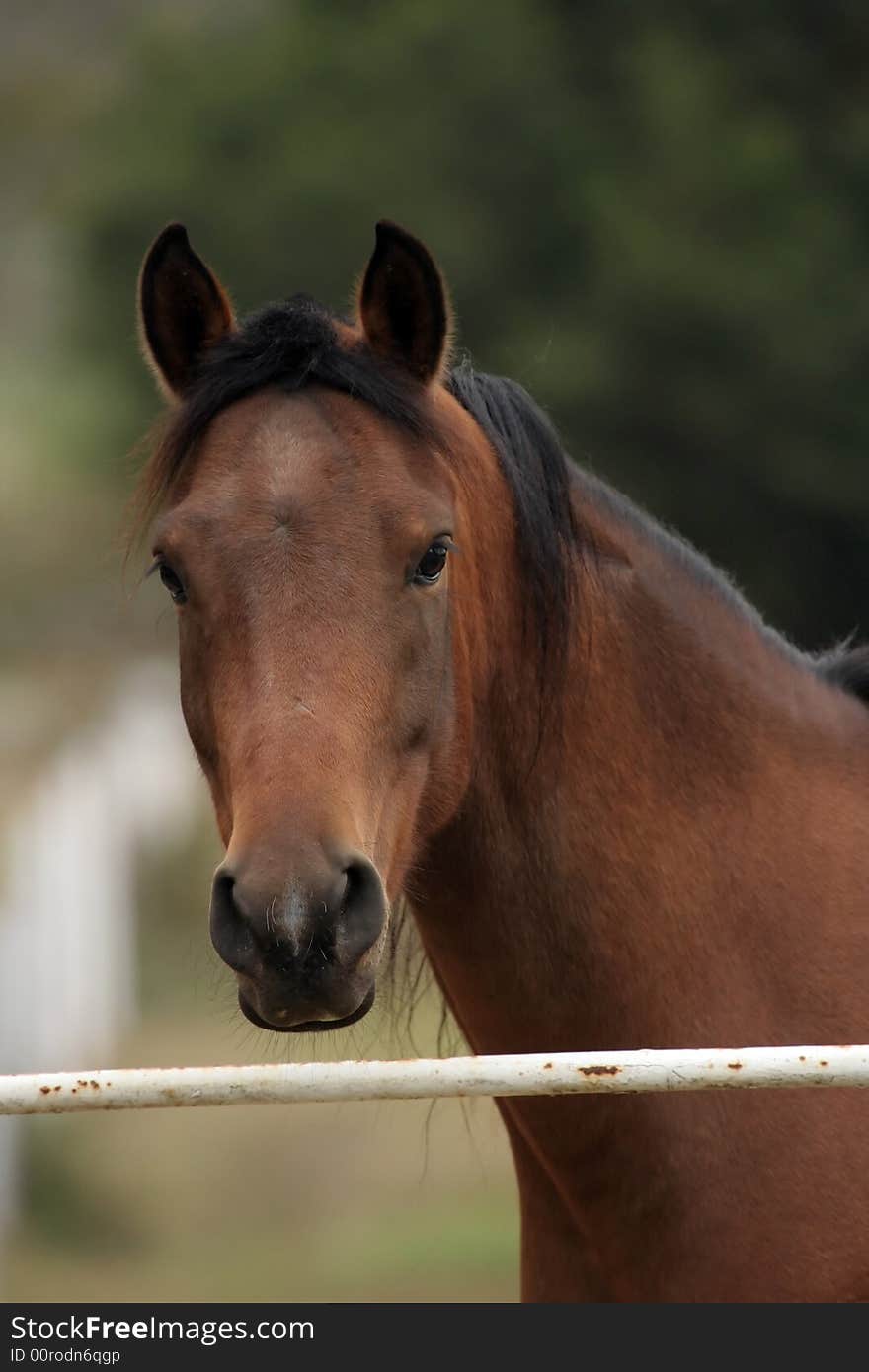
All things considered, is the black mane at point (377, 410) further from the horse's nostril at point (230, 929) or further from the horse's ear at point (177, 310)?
the horse's nostril at point (230, 929)

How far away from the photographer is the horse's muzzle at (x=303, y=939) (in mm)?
2400

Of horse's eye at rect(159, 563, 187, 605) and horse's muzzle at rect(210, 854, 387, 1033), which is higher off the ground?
horse's eye at rect(159, 563, 187, 605)

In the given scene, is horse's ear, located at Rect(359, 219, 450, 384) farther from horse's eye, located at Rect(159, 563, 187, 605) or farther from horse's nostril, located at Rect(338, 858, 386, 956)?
horse's nostril, located at Rect(338, 858, 386, 956)

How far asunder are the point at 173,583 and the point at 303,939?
0.77 m

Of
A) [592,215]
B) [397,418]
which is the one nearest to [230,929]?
[397,418]

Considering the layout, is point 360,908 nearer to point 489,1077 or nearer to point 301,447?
point 489,1077

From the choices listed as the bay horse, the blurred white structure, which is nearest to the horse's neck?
the bay horse

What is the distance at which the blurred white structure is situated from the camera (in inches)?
518

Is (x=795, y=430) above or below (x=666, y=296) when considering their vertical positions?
below

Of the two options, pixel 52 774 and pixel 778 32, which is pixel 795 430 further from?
pixel 52 774

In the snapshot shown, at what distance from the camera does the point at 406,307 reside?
307 centimetres

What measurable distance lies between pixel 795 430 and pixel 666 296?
1.43 metres

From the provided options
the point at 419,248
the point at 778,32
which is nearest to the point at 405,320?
the point at 419,248

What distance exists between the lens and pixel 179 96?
48.9ft
